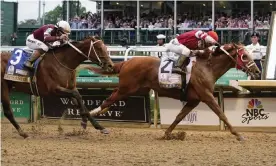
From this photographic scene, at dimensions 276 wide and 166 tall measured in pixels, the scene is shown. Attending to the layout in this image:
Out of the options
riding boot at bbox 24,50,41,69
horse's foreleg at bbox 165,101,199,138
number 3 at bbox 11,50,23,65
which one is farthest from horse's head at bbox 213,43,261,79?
number 3 at bbox 11,50,23,65

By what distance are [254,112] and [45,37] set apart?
4.83m

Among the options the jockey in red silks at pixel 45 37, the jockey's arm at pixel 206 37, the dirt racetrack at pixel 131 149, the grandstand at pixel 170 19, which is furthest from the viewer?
the grandstand at pixel 170 19

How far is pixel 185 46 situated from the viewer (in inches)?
427

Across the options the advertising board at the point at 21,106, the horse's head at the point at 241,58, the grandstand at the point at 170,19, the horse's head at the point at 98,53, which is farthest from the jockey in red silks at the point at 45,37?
the grandstand at the point at 170,19

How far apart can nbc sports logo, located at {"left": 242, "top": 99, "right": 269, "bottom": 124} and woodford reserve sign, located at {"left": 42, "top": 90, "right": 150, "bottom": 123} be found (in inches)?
87.8

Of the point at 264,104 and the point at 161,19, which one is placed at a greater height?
the point at 161,19

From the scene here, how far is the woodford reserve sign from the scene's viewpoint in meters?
13.4

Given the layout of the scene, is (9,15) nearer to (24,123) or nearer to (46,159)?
(24,123)

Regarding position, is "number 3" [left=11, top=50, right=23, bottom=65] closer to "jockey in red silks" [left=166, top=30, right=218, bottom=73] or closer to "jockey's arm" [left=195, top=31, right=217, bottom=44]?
"jockey in red silks" [left=166, top=30, right=218, bottom=73]

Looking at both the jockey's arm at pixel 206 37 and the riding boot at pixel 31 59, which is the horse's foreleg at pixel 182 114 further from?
the riding boot at pixel 31 59

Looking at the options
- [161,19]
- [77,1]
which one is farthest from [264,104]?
[77,1]

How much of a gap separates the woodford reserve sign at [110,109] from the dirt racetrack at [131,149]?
90 centimetres

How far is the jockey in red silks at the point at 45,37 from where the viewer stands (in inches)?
432

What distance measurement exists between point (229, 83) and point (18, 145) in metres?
4.75
